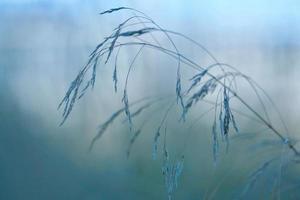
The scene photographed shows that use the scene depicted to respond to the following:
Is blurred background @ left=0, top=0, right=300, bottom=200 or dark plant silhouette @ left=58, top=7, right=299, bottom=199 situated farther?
blurred background @ left=0, top=0, right=300, bottom=200

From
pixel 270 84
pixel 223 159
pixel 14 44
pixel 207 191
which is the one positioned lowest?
pixel 207 191

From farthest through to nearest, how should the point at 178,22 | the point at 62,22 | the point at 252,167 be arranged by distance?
the point at 62,22
the point at 178,22
the point at 252,167

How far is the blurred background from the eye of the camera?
1.57 meters

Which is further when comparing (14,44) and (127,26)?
(14,44)

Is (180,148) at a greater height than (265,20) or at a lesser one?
lesser

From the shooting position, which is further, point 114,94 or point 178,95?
point 114,94

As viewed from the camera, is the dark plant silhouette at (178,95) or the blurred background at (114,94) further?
the blurred background at (114,94)

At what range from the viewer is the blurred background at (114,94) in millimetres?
1567

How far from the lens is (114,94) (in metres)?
1.72

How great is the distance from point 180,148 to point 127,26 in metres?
0.37

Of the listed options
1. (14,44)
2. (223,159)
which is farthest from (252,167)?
(14,44)

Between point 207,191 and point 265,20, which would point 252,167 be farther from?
point 265,20

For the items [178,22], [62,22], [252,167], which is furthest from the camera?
[62,22]

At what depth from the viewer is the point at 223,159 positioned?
1580 millimetres
